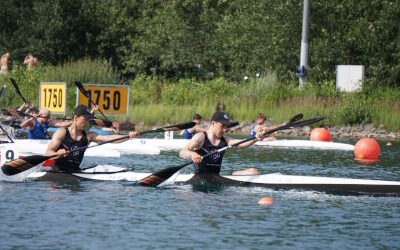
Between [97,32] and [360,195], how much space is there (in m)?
38.8

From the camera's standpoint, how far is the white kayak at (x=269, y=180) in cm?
1828

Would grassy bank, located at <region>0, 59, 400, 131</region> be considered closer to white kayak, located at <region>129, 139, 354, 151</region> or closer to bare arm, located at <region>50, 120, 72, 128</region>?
white kayak, located at <region>129, 139, 354, 151</region>

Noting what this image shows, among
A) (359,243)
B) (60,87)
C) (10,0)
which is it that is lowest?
(359,243)

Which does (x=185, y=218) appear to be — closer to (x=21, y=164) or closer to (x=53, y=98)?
(x=21, y=164)

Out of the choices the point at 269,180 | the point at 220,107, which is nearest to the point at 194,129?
the point at 220,107

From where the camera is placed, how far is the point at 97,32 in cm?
5566

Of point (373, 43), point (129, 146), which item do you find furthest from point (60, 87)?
point (373, 43)

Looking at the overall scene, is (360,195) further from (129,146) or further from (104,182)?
(129,146)

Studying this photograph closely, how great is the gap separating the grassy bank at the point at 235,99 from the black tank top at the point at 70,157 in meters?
17.9

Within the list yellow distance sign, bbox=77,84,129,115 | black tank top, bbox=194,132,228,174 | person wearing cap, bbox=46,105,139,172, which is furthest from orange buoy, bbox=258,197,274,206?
yellow distance sign, bbox=77,84,129,115

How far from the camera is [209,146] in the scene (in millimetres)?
18984

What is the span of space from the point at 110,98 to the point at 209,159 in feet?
38.6

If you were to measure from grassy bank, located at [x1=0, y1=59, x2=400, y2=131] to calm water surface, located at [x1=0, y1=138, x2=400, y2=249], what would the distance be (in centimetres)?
1857

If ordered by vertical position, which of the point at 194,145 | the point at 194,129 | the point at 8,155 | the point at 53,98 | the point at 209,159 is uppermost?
the point at 53,98
